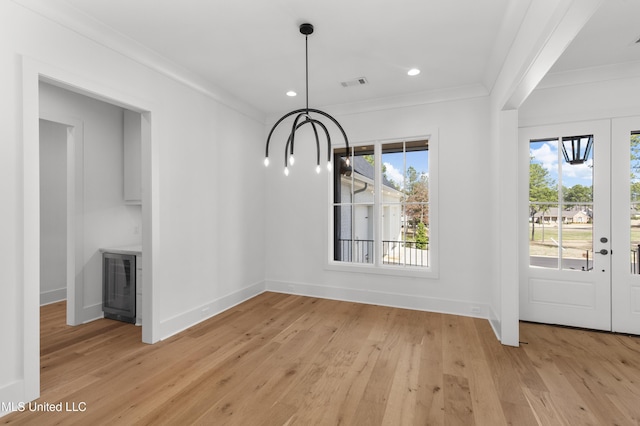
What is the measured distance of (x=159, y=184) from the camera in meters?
3.28

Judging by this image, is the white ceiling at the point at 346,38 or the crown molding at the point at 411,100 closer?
the white ceiling at the point at 346,38

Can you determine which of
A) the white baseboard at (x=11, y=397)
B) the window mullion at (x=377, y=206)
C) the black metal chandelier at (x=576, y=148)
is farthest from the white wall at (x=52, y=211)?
the black metal chandelier at (x=576, y=148)

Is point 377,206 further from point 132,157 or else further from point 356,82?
point 132,157

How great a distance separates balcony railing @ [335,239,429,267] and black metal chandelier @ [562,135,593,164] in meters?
1.90

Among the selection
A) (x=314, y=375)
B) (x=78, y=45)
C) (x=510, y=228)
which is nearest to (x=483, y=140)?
(x=510, y=228)

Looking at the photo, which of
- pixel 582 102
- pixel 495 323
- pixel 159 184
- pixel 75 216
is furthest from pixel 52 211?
pixel 582 102

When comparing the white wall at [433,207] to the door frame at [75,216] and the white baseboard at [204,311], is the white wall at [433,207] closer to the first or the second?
the white baseboard at [204,311]

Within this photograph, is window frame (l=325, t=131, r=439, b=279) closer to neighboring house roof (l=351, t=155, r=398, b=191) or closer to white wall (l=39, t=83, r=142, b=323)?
neighboring house roof (l=351, t=155, r=398, b=191)

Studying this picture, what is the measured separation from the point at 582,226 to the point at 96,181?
580 cm

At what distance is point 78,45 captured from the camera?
2.55 m

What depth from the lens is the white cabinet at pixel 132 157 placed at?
164 inches

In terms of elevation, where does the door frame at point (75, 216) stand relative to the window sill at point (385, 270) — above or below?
above

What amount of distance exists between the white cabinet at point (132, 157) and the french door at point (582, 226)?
15.8ft

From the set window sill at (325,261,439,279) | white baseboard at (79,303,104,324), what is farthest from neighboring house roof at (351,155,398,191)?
white baseboard at (79,303,104,324)
